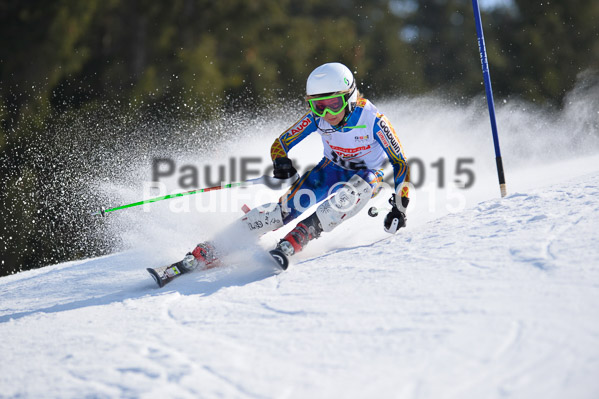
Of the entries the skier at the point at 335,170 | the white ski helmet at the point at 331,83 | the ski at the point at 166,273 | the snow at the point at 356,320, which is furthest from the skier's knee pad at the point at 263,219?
the white ski helmet at the point at 331,83

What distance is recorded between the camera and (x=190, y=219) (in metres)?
5.82

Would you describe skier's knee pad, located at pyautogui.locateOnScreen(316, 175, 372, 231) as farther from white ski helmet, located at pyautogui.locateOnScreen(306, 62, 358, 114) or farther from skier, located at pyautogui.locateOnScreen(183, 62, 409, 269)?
white ski helmet, located at pyautogui.locateOnScreen(306, 62, 358, 114)

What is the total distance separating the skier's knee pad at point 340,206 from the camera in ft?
14.6

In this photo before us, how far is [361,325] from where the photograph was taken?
293 cm

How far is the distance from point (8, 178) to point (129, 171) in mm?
5422

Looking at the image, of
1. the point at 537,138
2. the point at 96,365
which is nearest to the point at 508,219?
the point at 96,365

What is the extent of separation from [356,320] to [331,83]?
6.94ft

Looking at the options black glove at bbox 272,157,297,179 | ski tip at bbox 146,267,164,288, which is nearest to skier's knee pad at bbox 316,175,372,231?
black glove at bbox 272,157,297,179

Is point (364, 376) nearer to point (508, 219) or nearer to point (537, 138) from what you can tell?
point (508, 219)

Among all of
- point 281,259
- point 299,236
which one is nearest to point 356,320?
point 281,259

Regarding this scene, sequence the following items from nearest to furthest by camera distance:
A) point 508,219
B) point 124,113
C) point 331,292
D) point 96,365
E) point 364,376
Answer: point 364,376, point 96,365, point 331,292, point 508,219, point 124,113

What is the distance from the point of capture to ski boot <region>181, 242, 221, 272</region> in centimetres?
447

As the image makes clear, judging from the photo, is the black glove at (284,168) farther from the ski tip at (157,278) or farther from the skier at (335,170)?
the ski tip at (157,278)

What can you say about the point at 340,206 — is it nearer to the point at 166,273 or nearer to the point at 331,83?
the point at 331,83
